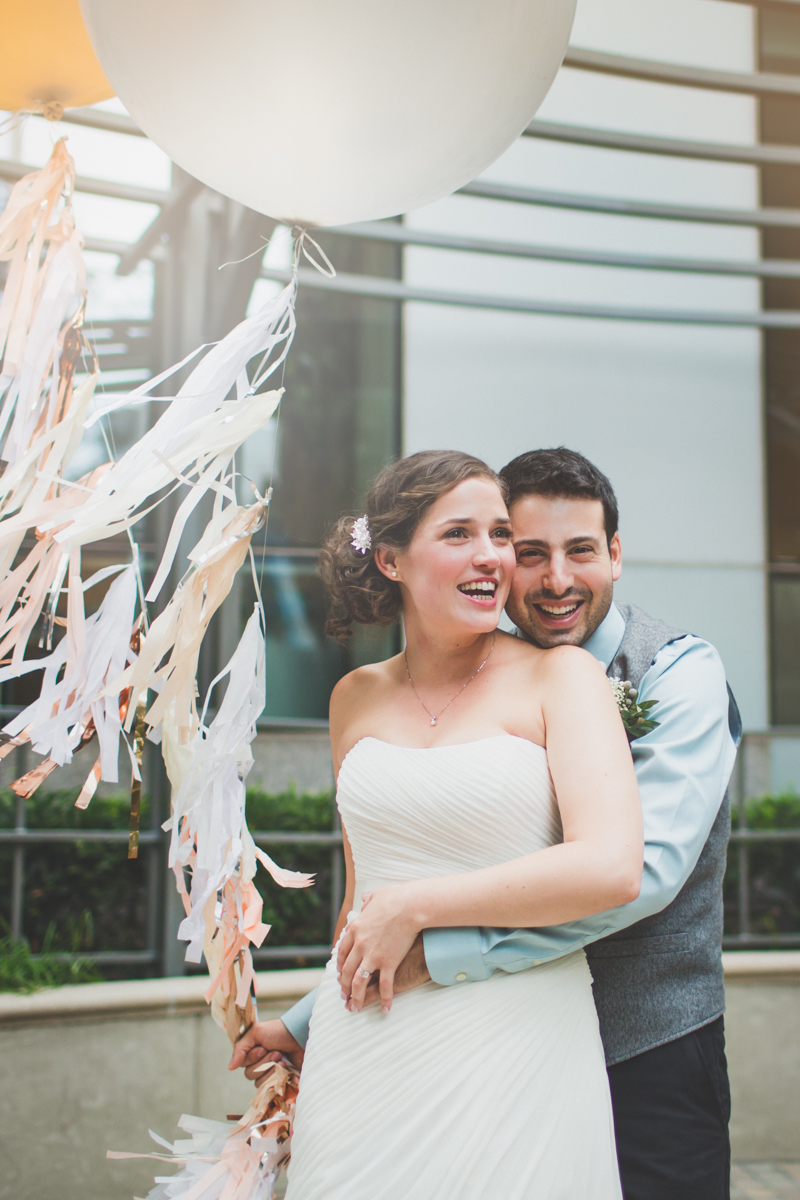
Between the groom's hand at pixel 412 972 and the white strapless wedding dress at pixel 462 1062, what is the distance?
3 cm

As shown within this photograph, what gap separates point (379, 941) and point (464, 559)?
625mm

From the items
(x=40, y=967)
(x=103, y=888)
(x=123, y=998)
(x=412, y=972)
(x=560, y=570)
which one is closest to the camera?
(x=412, y=972)

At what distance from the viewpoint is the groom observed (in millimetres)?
1347

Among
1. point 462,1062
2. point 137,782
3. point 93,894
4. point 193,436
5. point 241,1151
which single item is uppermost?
point 193,436

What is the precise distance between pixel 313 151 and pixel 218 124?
141 millimetres

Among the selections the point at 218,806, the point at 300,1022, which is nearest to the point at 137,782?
the point at 218,806

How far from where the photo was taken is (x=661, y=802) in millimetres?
1419

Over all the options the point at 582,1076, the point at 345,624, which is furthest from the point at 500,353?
the point at 582,1076

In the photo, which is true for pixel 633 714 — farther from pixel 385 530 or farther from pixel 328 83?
pixel 328 83

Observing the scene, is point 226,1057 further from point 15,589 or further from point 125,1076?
point 15,589

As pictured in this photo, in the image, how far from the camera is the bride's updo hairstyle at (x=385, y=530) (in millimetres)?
1604

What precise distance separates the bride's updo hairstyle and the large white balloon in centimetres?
45

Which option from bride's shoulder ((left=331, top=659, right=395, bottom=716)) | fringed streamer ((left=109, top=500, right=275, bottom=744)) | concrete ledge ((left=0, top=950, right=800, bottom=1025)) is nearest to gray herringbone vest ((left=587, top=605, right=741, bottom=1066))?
bride's shoulder ((left=331, top=659, right=395, bottom=716))

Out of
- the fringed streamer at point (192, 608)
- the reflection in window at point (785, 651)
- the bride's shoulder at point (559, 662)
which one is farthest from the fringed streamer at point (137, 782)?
the reflection in window at point (785, 651)
